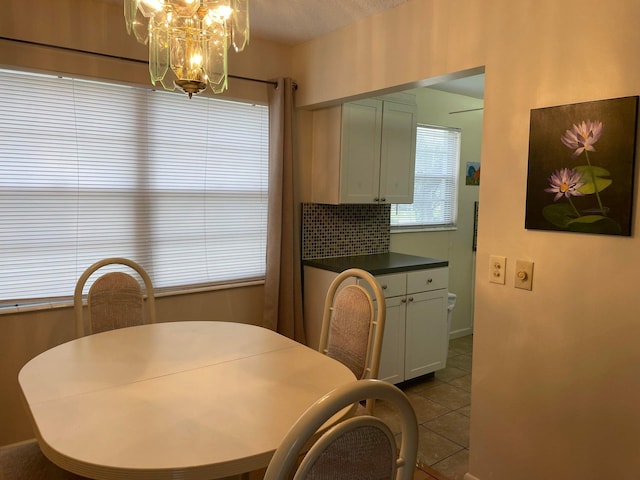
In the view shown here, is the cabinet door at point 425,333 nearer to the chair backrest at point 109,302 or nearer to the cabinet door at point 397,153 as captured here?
the cabinet door at point 397,153

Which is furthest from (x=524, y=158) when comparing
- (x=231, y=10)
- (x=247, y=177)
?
(x=247, y=177)

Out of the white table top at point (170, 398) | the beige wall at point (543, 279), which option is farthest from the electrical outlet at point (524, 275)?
the white table top at point (170, 398)

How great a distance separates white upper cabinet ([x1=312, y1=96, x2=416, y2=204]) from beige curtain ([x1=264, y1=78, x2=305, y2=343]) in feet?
0.88

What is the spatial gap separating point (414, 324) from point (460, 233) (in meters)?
1.66

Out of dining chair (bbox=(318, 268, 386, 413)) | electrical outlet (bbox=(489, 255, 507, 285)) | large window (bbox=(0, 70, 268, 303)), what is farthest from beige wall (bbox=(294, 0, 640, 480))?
large window (bbox=(0, 70, 268, 303))

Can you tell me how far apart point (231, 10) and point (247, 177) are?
1.69m

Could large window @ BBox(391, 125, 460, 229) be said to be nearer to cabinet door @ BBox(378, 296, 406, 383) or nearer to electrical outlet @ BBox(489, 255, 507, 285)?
cabinet door @ BBox(378, 296, 406, 383)

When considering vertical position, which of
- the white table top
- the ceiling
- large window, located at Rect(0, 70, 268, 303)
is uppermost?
the ceiling

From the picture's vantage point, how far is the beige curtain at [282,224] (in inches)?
127

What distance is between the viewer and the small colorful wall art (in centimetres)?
167

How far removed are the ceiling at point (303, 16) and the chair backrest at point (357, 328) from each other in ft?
4.95

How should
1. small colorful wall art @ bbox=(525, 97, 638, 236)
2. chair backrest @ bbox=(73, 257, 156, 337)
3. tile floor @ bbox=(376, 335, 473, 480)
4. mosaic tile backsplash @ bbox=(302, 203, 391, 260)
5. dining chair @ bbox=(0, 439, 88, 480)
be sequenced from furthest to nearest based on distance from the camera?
mosaic tile backsplash @ bbox=(302, 203, 391, 260) < tile floor @ bbox=(376, 335, 473, 480) < chair backrest @ bbox=(73, 257, 156, 337) < small colorful wall art @ bbox=(525, 97, 638, 236) < dining chair @ bbox=(0, 439, 88, 480)

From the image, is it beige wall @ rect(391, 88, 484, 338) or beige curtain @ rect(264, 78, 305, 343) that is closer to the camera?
beige curtain @ rect(264, 78, 305, 343)

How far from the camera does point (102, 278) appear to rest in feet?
7.54
